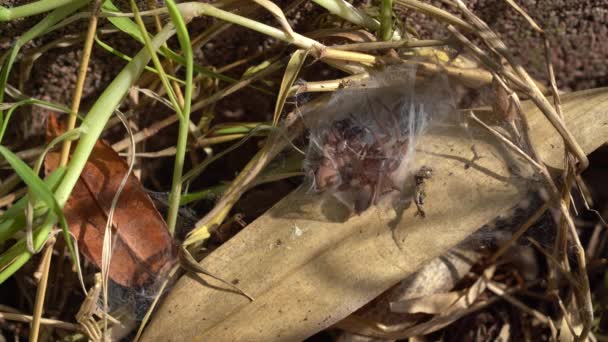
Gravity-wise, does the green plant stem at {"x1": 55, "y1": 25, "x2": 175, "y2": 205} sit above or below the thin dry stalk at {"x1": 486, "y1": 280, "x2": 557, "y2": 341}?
above

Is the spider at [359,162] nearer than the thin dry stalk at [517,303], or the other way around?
the spider at [359,162]

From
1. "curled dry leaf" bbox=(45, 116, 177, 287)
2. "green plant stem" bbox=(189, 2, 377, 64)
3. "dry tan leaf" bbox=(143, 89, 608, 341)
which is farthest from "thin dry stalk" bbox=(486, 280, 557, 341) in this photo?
"curled dry leaf" bbox=(45, 116, 177, 287)

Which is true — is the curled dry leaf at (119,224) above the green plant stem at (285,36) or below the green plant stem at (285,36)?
below

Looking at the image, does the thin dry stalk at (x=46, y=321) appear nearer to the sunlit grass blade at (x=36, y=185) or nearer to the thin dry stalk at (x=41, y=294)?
the thin dry stalk at (x=41, y=294)

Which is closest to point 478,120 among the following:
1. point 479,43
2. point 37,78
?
point 479,43

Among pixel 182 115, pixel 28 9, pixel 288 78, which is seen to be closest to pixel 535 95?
pixel 288 78

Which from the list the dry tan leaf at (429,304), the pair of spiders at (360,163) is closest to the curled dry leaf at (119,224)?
the pair of spiders at (360,163)

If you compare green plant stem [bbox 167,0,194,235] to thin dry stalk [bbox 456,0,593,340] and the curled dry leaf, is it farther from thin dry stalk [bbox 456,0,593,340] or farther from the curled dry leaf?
thin dry stalk [bbox 456,0,593,340]

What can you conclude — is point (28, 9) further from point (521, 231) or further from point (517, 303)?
point (517, 303)
